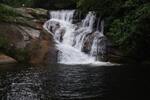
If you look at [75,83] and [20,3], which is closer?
[75,83]

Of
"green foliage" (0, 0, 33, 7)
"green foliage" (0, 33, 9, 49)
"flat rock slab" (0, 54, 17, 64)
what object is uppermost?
"green foliage" (0, 0, 33, 7)

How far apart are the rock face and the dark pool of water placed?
591cm

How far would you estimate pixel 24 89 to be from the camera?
74.5ft

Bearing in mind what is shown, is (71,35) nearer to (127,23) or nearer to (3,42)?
(3,42)

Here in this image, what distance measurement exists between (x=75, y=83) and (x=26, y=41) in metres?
16.4

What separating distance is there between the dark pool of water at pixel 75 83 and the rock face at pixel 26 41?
5.91 m

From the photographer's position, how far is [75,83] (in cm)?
2473

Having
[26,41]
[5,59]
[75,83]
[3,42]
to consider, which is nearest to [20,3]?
[26,41]

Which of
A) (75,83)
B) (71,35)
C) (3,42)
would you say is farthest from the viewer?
(71,35)

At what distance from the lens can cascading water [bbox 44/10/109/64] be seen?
39.2 m

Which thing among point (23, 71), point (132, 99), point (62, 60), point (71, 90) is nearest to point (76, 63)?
point (62, 60)

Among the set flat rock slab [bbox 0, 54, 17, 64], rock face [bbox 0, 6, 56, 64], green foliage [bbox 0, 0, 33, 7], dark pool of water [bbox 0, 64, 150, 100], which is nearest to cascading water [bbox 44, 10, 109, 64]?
rock face [bbox 0, 6, 56, 64]

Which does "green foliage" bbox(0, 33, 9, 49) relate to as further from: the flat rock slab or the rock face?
the flat rock slab

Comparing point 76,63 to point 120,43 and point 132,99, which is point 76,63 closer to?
point 120,43
